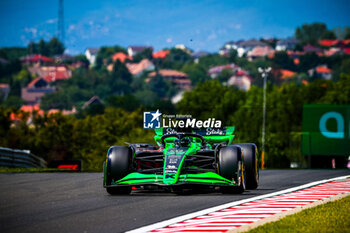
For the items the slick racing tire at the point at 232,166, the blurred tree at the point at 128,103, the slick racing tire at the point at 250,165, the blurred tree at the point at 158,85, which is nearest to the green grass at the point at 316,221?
the slick racing tire at the point at 232,166

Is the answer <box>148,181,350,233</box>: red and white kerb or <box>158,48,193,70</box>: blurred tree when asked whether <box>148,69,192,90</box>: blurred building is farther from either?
<box>148,181,350,233</box>: red and white kerb

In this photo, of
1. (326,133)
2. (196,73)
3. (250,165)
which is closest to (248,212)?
(250,165)

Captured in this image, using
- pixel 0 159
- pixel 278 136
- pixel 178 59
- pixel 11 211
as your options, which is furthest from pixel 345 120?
pixel 178 59

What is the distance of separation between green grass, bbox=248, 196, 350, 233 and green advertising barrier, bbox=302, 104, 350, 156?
48.3m

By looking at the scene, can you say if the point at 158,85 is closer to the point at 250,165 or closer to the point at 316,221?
the point at 250,165

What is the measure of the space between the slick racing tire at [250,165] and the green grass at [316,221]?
4521mm

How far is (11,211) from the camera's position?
1267 cm

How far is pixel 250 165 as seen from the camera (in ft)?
56.5

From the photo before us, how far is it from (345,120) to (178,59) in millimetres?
133190

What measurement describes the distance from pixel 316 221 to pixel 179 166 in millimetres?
4953

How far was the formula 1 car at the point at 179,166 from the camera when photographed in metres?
15.4

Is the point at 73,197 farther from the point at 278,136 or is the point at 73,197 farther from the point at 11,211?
the point at 278,136

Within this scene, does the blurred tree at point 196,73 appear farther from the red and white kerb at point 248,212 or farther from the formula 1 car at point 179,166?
the red and white kerb at point 248,212

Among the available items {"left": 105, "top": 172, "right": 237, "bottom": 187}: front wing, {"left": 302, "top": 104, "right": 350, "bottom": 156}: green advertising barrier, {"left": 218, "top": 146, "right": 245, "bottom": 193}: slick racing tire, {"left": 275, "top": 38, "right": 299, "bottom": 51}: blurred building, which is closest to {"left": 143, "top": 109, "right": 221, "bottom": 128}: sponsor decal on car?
{"left": 218, "top": 146, "right": 245, "bottom": 193}: slick racing tire
